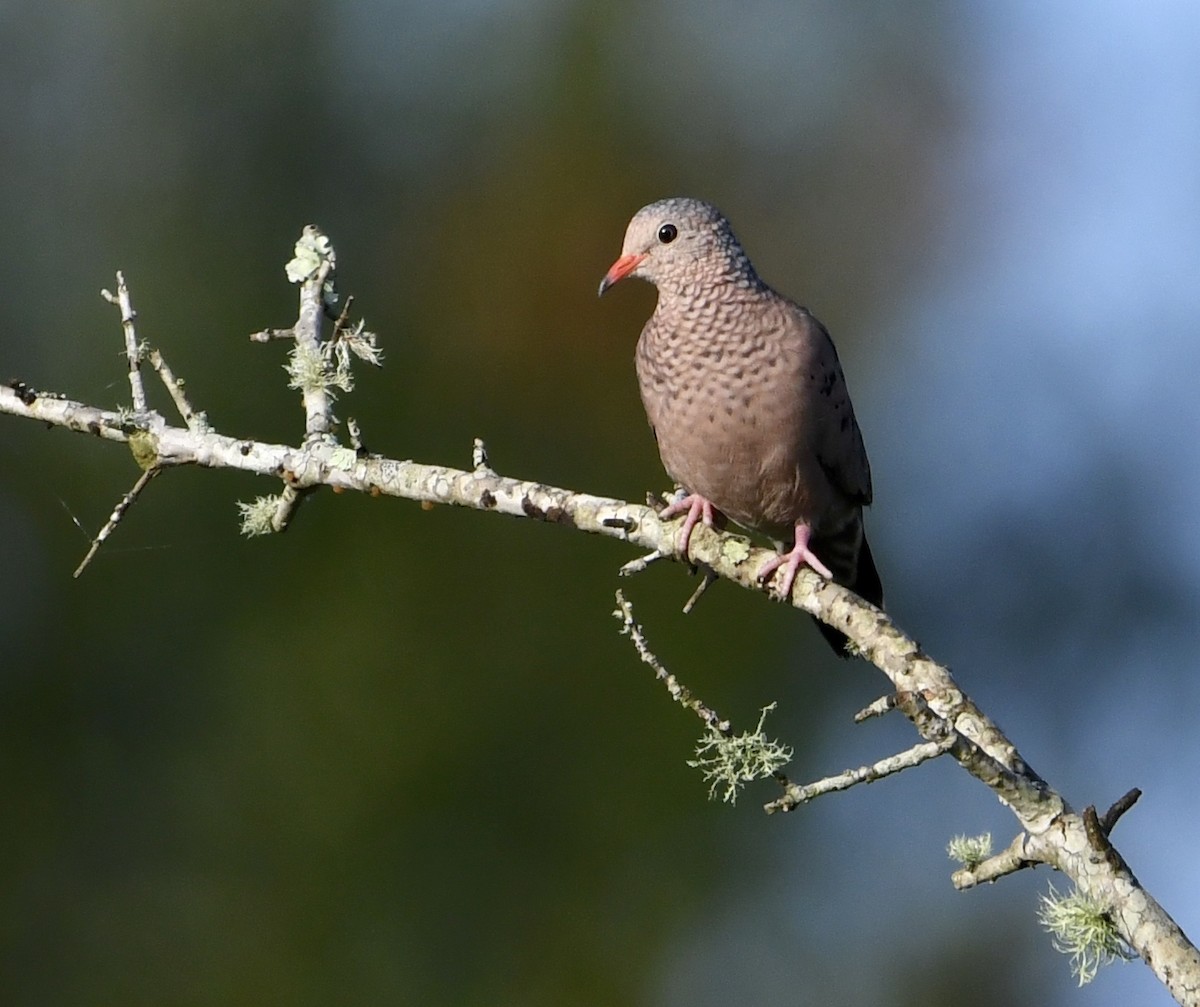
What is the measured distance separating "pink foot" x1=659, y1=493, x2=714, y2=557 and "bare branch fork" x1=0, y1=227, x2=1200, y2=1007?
0.03 meters

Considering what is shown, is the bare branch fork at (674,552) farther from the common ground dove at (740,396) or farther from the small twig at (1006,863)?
the common ground dove at (740,396)

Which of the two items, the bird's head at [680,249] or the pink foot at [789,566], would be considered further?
the bird's head at [680,249]

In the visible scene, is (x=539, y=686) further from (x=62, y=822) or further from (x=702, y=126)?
(x=702, y=126)

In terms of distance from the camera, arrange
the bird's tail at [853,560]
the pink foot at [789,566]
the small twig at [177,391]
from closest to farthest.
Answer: the pink foot at [789,566]
the small twig at [177,391]
the bird's tail at [853,560]

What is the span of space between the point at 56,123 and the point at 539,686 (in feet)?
25.9

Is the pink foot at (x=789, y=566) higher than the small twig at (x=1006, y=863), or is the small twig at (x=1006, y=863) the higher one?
the pink foot at (x=789, y=566)

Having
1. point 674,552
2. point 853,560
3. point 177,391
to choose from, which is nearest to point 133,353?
point 177,391

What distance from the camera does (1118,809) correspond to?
10.3ft

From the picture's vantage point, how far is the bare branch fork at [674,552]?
3.23 meters

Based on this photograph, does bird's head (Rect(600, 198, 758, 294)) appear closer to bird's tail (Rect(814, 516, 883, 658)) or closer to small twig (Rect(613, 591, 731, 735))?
bird's tail (Rect(814, 516, 883, 658))

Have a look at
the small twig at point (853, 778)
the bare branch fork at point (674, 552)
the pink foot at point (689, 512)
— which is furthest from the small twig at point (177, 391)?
the small twig at point (853, 778)

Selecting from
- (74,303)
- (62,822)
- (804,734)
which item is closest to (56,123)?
(74,303)

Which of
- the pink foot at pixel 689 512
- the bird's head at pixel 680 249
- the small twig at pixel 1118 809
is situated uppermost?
the bird's head at pixel 680 249

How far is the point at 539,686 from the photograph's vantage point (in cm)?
1238
